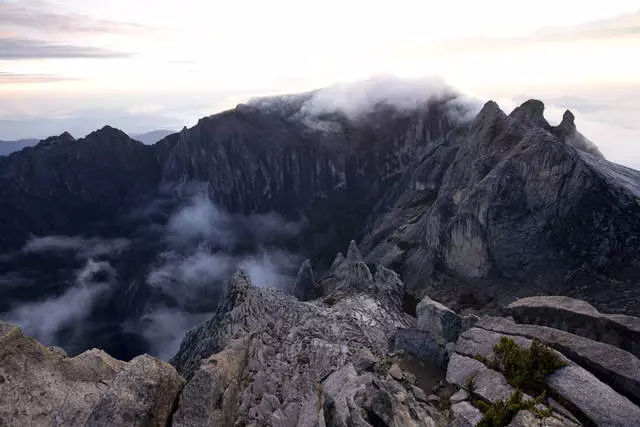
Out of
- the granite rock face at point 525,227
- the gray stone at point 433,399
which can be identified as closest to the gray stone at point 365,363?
the gray stone at point 433,399

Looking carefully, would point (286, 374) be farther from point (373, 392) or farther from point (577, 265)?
point (577, 265)

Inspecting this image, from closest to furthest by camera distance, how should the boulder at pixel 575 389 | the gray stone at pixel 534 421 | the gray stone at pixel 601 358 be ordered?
the gray stone at pixel 534 421
the boulder at pixel 575 389
the gray stone at pixel 601 358

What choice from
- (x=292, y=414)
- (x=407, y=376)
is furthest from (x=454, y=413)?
(x=292, y=414)

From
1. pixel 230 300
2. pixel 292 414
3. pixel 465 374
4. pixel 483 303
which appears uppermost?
pixel 465 374

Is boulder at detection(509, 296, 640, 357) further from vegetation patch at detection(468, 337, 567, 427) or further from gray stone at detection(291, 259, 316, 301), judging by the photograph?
gray stone at detection(291, 259, 316, 301)

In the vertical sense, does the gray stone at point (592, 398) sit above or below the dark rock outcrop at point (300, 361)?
above

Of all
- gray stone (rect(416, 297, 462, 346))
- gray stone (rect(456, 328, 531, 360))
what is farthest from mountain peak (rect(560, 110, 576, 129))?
gray stone (rect(456, 328, 531, 360))

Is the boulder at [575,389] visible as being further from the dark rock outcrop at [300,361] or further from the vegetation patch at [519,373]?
the dark rock outcrop at [300,361]
